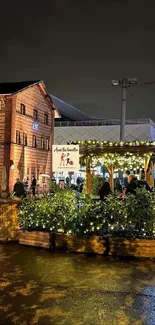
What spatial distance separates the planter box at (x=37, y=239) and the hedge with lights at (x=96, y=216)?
0.59 feet

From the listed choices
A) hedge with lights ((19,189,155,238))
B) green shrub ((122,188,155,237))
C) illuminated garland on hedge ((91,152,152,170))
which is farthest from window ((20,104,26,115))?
green shrub ((122,188,155,237))

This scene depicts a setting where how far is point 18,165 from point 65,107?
101ft

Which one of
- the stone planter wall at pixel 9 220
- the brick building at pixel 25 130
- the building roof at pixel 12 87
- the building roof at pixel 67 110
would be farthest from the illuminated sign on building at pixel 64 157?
the building roof at pixel 67 110

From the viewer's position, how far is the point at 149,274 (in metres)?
6.64

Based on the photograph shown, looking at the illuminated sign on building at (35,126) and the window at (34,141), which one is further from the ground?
the illuminated sign on building at (35,126)

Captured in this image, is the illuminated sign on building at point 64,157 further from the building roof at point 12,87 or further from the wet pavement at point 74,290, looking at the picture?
the building roof at point 12,87

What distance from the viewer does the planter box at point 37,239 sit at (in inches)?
341

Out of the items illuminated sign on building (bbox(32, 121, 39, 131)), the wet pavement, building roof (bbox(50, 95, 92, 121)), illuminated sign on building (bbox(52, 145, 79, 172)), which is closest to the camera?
the wet pavement

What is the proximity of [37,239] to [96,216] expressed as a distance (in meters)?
1.56

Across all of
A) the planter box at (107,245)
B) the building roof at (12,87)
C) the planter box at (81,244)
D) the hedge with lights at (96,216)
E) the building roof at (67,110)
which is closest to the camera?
the planter box at (107,245)

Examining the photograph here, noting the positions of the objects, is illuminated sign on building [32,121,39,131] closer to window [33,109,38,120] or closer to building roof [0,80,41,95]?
window [33,109,38,120]

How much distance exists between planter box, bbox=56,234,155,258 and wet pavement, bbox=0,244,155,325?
0.97 feet

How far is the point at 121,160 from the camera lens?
2000cm

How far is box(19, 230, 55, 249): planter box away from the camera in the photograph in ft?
28.4
